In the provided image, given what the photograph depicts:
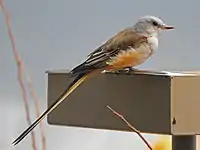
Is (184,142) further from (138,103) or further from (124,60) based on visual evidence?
(124,60)

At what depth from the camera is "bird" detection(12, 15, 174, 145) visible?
968 mm

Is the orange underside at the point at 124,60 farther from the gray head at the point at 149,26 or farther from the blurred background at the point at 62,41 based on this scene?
the blurred background at the point at 62,41

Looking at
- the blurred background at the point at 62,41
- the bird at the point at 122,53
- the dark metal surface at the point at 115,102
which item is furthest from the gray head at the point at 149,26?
the blurred background at the point at 62,41

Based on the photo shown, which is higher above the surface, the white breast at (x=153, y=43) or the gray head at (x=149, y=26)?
the gray head at (x=149, y=26)

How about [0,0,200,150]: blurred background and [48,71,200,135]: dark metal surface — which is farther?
[0,0,200,150]: blurred background

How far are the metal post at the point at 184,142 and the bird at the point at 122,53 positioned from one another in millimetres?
154

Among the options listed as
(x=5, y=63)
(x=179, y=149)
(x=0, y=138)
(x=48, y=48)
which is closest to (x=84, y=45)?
(x=48, y=48)

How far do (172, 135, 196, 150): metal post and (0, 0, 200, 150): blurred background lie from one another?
1.14 meters

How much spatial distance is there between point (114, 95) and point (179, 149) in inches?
4.9

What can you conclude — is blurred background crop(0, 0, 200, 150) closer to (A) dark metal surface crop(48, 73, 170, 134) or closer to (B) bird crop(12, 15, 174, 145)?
(B) bird crop(12, 15, 174, 145)

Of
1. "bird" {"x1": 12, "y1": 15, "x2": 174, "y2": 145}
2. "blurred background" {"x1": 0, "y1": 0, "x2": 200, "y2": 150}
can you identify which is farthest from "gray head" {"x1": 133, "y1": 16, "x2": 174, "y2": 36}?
"blurred background" {"x1": 0, "y1": 0, "x2": 200, "y2": 150}

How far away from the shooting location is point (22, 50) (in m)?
2.11

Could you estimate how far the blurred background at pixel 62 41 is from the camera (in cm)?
212

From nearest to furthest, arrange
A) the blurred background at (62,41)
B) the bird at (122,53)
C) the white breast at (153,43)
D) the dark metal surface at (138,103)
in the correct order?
the dark metal surface at (138,103)
the bird at (122,53)
the white breast at (153,43)
the blurred background at (62,41)
